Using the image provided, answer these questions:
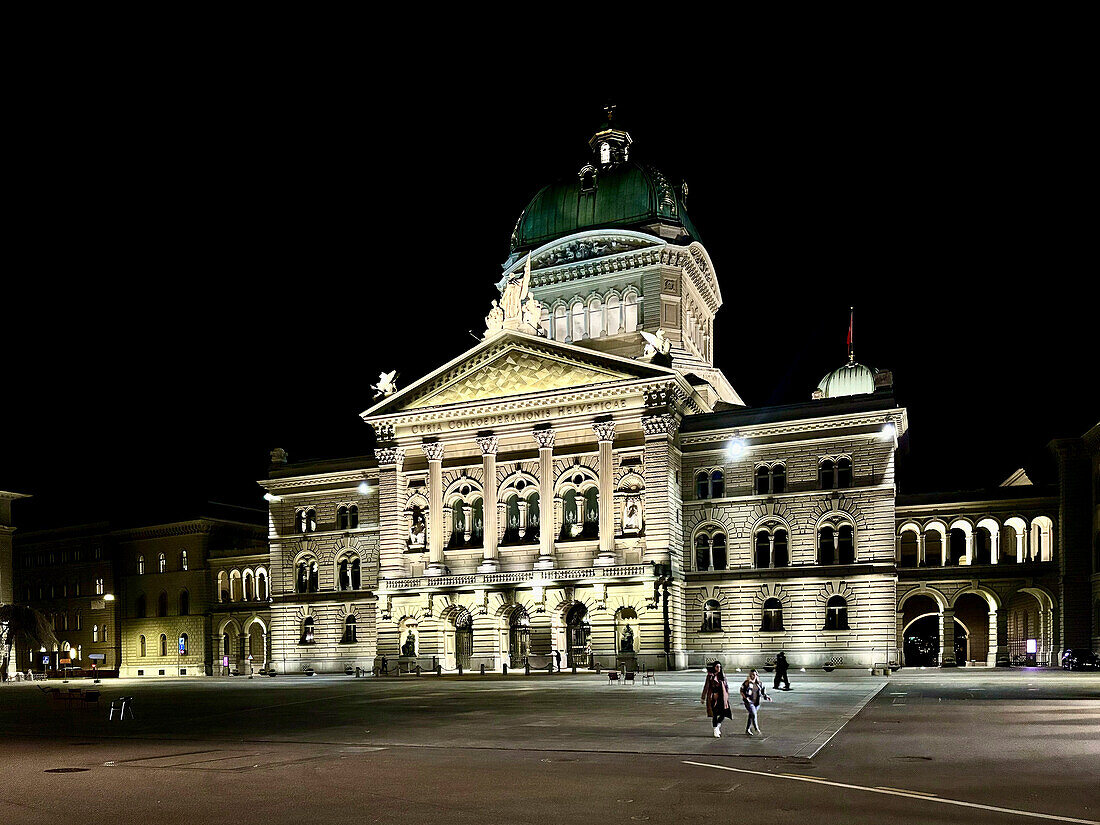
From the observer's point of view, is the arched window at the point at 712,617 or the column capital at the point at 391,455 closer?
the arched window at the point at 712,617

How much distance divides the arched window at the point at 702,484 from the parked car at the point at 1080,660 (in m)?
22.8

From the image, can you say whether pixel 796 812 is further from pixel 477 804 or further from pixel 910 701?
pixel 910 701

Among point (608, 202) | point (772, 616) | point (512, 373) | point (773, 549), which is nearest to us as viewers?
point (772, 616)

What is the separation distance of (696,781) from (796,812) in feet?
10.7

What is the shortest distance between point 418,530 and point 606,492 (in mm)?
13906

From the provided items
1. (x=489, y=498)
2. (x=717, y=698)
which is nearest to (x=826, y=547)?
(x=489, y=498)

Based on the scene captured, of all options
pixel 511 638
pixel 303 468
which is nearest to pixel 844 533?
pixel 511 638

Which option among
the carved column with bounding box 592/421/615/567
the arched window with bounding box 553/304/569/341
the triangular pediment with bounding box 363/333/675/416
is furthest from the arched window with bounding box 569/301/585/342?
the carved column with bounding box 592/421/615/567

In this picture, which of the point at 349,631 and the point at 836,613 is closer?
the point at 836,613

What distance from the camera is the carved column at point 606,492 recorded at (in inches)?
2685

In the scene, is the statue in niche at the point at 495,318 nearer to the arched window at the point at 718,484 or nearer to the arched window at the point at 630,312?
the arched window at the point at 630,312

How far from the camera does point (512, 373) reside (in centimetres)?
7312

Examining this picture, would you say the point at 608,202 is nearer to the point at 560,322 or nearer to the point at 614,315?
the point at 614,315

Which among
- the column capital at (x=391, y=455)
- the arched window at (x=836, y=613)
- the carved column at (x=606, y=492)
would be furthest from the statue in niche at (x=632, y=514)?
the column capital at (x=391, y=455)
